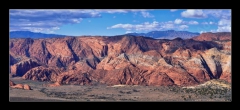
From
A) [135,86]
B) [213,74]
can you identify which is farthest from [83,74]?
[213,74]

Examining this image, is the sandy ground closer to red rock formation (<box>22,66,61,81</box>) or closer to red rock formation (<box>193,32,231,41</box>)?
red rock formation (<box>22,66,61,81</box>)

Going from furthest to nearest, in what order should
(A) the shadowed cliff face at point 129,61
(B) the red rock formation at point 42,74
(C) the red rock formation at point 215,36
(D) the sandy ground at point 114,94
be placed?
(C) the red rock formation at point 215,36 → (B) the red rock formation at point 42,74 → (A) the shadowed cliff face at point 129,61 → (D) the sandy ground at point 114,94

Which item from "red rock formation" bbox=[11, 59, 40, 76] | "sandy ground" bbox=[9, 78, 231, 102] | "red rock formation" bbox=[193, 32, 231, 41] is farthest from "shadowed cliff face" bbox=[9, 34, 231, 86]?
"red rock formation" bbox=[193, 32, 231, 41]

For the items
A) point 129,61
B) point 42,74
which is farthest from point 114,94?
point 42,74

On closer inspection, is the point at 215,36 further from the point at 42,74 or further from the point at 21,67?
the point at 21,67

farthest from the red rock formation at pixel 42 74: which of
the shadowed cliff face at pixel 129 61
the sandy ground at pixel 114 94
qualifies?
the sandy ground at pixel 114 94

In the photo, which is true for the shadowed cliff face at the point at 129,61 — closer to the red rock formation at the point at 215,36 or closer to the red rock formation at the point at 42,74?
the red rock formation at the point at 42,74

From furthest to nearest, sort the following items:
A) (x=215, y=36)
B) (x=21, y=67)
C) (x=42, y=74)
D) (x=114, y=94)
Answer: (x=215, y=36) < (x=21, y=67) < (x=42, y=74) < (x=114, y=94)
